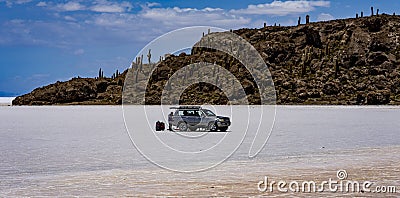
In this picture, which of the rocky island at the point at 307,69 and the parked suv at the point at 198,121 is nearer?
the parked suv at the point at 198,121

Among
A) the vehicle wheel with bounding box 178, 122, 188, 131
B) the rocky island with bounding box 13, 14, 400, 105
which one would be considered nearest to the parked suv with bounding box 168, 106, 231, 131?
the vehicle wheel with bounding box 178, 122, 188, 131

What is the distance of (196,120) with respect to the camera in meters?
27.9

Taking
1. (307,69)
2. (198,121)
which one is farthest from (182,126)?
(307,69)

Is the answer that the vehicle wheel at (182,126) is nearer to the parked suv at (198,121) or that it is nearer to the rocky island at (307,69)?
the parked suv at (198,121)

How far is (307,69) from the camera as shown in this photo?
123688 millimetres

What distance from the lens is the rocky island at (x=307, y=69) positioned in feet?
363

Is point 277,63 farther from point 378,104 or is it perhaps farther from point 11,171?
point 11,171

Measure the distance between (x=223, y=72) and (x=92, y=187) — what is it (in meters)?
103

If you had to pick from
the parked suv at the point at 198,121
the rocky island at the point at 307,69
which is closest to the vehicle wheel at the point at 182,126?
the parked suv at the point at 198,121

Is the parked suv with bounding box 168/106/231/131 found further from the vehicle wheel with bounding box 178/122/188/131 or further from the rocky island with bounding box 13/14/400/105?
the rocky island with bounding box 13/14/400/105

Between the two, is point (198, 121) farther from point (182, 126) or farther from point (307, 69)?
point (307, 69)

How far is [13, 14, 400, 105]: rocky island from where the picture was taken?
110 metres

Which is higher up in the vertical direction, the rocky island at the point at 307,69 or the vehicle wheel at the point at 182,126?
the rocky island at the point at 307,69

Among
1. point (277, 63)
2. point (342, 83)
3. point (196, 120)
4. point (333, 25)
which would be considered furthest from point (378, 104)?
point (196, 120)
